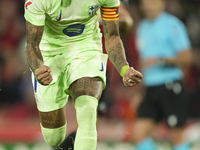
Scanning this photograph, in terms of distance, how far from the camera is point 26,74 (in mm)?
5109

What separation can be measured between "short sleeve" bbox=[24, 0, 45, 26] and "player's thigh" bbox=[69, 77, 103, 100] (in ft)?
1.51

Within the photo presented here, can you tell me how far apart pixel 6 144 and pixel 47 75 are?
8.92 ft

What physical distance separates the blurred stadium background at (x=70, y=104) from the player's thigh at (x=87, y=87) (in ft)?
6.65

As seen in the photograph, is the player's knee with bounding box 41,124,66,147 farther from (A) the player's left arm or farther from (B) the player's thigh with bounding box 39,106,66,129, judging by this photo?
(A) the player's left arm

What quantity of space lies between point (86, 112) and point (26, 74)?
297 cm

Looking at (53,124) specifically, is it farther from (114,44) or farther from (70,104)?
(70,104)

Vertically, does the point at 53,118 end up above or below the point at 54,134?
above

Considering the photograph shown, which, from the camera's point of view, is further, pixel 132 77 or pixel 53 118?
pixel 53 118

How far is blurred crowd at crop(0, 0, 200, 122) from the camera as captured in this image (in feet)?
16.5

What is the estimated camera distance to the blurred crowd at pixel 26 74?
5.04m

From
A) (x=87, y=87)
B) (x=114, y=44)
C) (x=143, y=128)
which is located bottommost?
(x=143, y=128)

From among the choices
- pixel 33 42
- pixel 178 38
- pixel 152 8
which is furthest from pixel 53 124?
pixel 152 8

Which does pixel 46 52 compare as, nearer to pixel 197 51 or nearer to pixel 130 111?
pixel 130 111

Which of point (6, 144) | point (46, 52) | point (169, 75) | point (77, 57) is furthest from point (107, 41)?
point (6, 144)
